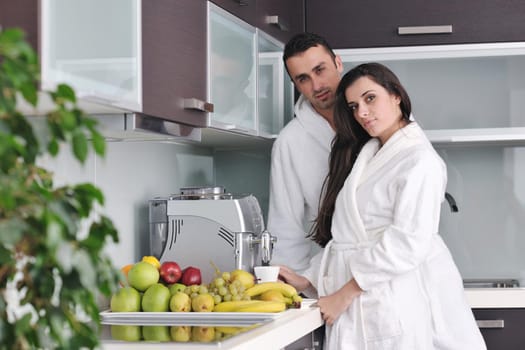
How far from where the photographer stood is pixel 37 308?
3.04 ft

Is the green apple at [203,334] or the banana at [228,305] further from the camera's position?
the banana at [228,305]

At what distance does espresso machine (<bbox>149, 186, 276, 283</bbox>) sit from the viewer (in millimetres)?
2613

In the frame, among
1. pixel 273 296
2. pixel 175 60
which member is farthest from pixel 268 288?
pixel 175 60

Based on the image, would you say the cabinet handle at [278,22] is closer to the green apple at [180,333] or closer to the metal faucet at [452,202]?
the metal faucet at [452,202]

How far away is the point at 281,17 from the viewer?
3.16 m

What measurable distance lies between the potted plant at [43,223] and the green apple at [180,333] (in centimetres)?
89

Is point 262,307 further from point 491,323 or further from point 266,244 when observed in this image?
point 491,323

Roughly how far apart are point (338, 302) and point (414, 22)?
1.24 metres

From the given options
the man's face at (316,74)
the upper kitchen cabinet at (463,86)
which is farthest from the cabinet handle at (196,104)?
the upper kitchen cabinet at (463,86)

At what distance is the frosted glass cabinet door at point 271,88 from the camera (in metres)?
2.97

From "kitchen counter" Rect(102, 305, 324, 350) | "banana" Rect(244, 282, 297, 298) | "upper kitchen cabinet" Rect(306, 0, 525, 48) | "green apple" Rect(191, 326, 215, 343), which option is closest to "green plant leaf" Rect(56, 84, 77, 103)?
"kitchen counter" Rect(102, 305, 324, 350)

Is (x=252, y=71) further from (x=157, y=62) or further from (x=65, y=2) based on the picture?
(x=65, y=2)

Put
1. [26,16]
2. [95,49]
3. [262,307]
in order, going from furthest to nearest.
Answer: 1. [262,307]
2. [95,49]
3. [26,16]

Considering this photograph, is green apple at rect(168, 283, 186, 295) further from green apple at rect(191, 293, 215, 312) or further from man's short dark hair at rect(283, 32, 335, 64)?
man's short dark hair at rect(283, 32, 335, 64)
